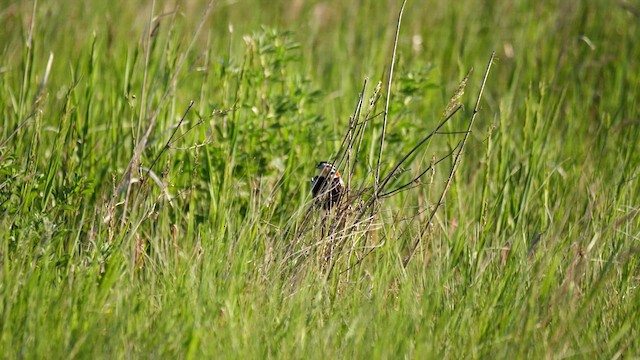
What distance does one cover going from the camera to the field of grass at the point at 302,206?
9.07 ft

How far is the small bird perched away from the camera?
3.34 meters

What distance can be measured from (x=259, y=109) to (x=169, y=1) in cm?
249

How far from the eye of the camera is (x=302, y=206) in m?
3.15

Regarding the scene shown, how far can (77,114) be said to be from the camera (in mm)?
4090

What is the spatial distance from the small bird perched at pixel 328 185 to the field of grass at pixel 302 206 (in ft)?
0.19

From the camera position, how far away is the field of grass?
2.77 m

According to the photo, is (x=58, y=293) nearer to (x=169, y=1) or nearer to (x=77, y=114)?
(x=77, y=114)

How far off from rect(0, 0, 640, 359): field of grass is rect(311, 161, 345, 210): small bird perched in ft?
0.19

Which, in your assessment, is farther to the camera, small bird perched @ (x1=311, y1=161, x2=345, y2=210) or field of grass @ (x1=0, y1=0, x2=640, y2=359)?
small bird perched @ (x1=311, y1=161, x2=345, y2=210)

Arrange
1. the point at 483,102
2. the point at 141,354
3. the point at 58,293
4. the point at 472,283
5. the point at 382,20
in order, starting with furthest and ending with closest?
the point at 382,20
the point at 483,102
the point at 472,283
the point at 58,293
the point at 141,354

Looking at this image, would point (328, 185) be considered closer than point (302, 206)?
No

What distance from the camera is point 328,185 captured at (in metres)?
3.32

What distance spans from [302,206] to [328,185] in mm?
207

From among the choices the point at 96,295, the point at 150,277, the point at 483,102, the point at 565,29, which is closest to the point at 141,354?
the point at 96,295
